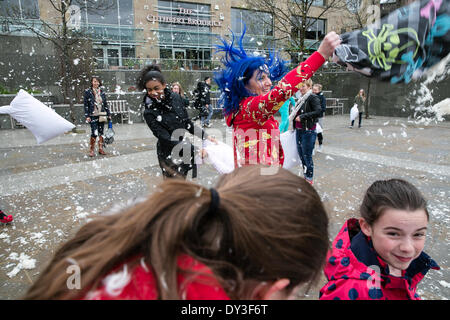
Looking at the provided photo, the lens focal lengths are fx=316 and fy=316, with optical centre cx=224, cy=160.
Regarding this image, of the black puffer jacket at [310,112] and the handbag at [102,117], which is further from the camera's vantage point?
the handbag at [102,117]

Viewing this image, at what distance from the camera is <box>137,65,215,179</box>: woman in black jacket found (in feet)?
11.9

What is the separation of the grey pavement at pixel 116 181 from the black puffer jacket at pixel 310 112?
3.40ft

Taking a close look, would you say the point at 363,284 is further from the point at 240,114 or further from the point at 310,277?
the point at 240,114

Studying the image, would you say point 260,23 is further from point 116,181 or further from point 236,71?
point 236,71

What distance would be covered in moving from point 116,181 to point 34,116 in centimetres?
174

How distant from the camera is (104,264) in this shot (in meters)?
0.71

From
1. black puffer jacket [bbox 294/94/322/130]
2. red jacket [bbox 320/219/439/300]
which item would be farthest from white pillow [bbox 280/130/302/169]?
red jacket [bbox 320/219/439/300]

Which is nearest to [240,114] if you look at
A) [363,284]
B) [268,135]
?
[268,135]

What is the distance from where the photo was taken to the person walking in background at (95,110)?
7.38 meters

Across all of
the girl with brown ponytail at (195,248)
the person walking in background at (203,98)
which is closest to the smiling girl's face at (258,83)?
the girl with brown ponytail at (195,248)

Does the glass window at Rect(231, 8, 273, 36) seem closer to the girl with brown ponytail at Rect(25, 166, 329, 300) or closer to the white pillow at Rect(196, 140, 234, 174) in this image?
the white pillow at Rect(196, 140, 234, 174)

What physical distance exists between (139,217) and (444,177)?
6.34m

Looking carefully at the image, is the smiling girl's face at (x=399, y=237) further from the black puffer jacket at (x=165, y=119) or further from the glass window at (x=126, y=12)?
the glass window at (x=126, y=12)

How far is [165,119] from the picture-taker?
3.76 meters
